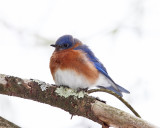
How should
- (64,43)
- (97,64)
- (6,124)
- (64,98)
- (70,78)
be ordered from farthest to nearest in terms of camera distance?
1. (97,64)
2. (64,43)
3. (70,78)
4. (64,98)
5. (6,124)

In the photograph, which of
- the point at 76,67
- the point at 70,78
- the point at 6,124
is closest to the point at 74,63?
the point at 76,67

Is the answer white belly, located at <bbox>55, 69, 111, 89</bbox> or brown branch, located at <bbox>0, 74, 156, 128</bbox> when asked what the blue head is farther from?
brown branch, located at <bbox>0, 74, 156, 128</bbox>

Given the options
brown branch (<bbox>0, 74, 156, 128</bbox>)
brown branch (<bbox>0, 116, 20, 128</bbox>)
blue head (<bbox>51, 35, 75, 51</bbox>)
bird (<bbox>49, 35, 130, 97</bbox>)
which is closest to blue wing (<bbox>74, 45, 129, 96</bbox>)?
bird (<bbox>49, 35, 130, 97</bbox>)

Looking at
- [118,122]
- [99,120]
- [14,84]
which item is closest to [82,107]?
[99,120]

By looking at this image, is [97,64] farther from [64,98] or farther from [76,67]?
[64,98]

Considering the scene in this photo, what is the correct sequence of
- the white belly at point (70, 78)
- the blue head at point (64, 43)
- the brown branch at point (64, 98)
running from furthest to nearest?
the blue head at point (64, 43)
the white belly at point (70, 78)
the brown branch at point (64, 98)

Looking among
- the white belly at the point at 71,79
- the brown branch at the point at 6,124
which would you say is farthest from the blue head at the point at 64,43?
the brown branch at the point at 6,124

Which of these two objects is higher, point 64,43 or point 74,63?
point 64,43

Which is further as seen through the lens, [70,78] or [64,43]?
[64,43]

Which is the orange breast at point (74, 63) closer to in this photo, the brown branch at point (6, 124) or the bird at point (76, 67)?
the bird at point (76, 67)
